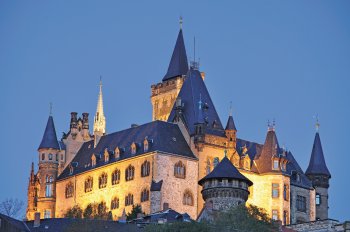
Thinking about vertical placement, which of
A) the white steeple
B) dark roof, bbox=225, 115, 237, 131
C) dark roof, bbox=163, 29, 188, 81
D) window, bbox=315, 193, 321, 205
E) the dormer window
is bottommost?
window, bbox=315, 193, 321, 205

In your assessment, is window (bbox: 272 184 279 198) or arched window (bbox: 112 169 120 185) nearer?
arched window (bbox: 112 169 120 185)

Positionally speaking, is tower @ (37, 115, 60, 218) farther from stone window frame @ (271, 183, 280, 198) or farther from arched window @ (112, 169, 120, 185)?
stone window frame @ (271, 183, 280, 198)

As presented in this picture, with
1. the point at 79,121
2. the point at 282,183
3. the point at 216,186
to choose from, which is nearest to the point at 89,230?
the point at 216,186

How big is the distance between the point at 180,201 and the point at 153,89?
3311cm

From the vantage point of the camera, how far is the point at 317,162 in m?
163

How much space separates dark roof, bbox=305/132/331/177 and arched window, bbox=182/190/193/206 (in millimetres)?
21901

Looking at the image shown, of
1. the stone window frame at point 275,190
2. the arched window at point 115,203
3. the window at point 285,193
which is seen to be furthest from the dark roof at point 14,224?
the window at point 285,193

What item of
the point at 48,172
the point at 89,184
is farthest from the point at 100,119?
the point at 89,184

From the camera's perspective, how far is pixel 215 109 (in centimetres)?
15412

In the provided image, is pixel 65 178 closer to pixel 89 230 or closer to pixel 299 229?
pixel 299 229

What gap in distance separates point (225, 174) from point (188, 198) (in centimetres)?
1315

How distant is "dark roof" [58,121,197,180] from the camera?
145500mm

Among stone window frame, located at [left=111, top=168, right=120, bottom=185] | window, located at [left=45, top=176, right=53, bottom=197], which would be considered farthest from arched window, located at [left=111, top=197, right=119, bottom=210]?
window, located at [left=45, top=176, right=53, bottom=197]

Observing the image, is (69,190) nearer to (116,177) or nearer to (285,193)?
(116,177)
